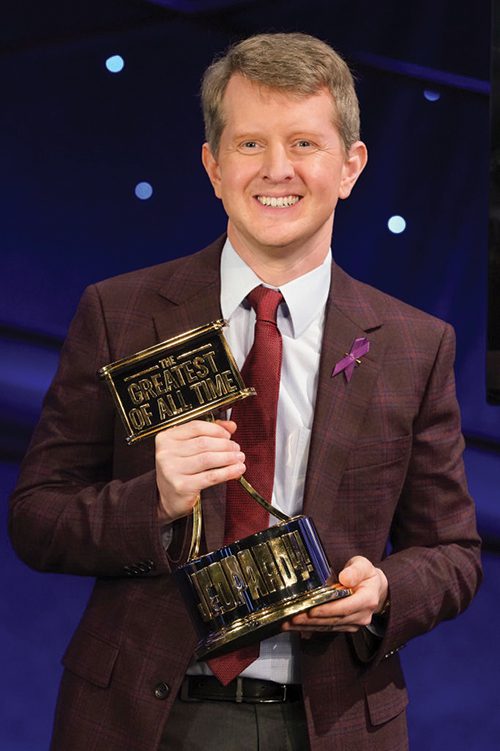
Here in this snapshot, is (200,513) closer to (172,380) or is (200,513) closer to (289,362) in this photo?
(172,380)

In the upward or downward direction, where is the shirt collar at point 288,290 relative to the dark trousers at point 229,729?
upward

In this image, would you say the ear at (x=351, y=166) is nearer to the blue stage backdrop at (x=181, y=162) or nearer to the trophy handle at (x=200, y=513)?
the trophy handle at (x=200, y=513)

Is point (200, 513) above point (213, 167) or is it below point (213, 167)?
below

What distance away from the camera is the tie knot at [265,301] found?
210 cm

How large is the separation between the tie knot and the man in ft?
0.05

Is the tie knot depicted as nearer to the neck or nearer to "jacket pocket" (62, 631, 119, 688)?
the neck

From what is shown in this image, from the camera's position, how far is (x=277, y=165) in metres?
2.08

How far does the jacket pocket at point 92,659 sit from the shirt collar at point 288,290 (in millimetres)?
551

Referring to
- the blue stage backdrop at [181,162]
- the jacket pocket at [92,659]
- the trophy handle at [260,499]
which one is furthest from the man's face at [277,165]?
the blue stage backdrop at [181,162]

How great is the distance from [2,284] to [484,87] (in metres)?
1.13

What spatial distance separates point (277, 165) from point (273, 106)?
0.10 m

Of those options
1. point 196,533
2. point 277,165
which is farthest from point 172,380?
point 277,165

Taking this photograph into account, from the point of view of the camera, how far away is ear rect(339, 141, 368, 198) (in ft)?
7.29

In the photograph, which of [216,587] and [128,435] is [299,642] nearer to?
[216,587]
